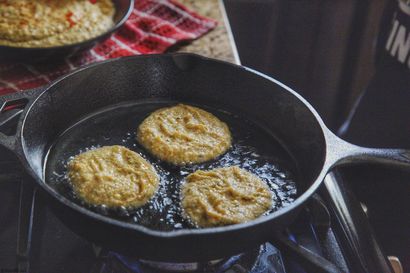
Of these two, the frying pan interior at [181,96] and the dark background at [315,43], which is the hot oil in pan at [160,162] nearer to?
the frying pan interior at [181,96]

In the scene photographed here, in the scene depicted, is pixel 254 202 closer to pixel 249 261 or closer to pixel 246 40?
pixel 249 261

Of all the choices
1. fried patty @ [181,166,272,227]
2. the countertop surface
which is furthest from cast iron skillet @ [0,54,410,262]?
the countertop surface

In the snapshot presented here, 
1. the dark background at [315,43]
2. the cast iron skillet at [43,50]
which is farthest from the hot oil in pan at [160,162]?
the dark background at [315,43]

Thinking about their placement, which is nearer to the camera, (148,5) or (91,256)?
(91,256)

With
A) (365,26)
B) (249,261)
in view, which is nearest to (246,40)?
(365,26)

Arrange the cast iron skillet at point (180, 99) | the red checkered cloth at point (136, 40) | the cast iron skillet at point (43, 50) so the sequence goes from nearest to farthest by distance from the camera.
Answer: the cast iron skillet at point (180, 99), the cast iron skillet at point (43, 50), the red checkered cloth at point (136, 40)

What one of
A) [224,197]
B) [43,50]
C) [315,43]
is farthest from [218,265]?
[315,43]
